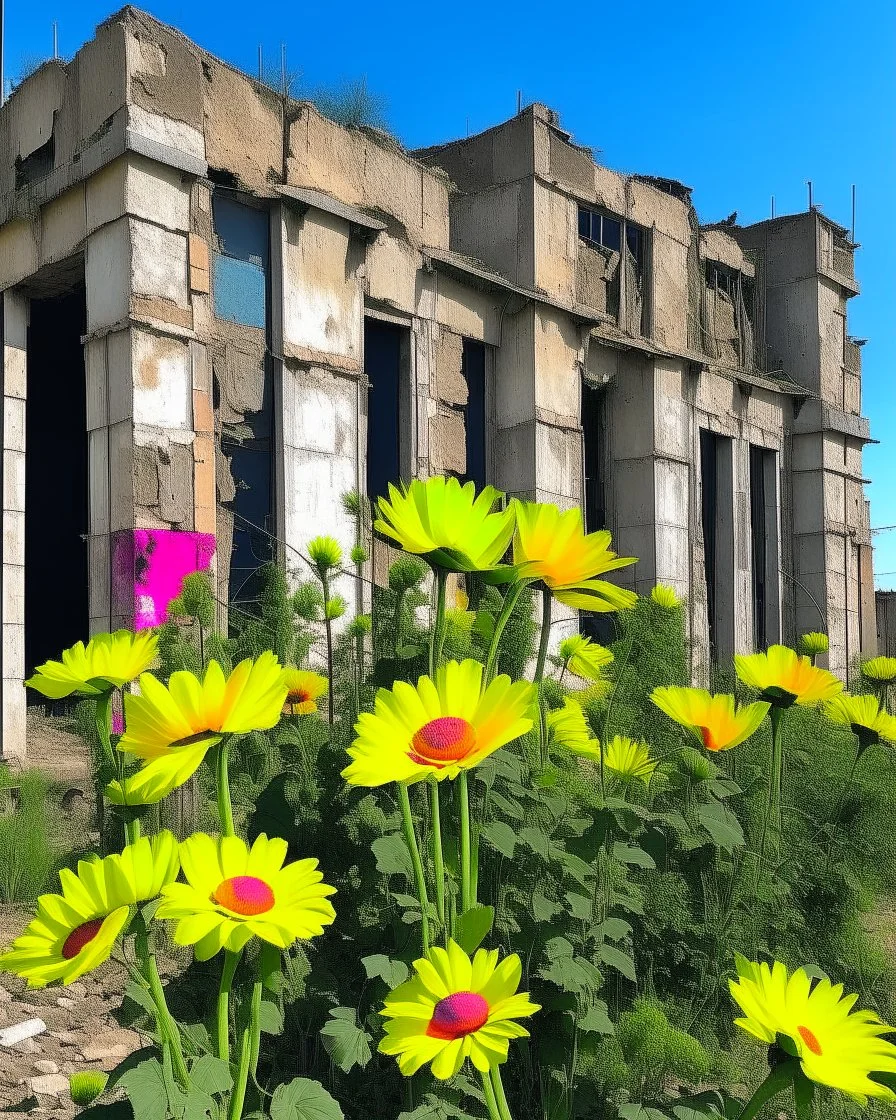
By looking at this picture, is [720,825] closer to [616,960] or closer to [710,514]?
[616,960]

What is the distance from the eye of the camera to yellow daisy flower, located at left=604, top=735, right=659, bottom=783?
185 cm

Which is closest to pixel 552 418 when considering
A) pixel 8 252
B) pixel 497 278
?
pixel 497 278

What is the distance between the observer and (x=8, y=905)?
3357mm

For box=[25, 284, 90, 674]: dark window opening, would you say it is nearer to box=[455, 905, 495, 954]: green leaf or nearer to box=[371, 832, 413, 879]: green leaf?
box=[371, 832, 413, 879]: green leaf

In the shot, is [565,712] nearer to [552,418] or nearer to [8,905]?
[8,905]

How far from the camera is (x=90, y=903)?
93cm

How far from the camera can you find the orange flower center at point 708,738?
1.57 metres

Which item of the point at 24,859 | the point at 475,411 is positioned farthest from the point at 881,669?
the point at 475,411

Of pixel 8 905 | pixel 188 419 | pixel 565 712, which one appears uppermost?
pixel 188 419

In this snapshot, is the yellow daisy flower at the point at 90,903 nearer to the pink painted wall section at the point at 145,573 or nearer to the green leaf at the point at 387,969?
the green leaf at the point at 387,969

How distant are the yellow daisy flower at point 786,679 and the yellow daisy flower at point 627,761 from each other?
33 cm

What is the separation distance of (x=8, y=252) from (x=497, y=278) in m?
3.68

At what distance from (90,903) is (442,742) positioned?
1.19 ft

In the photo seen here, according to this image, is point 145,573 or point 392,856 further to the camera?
Result: point 145,573
